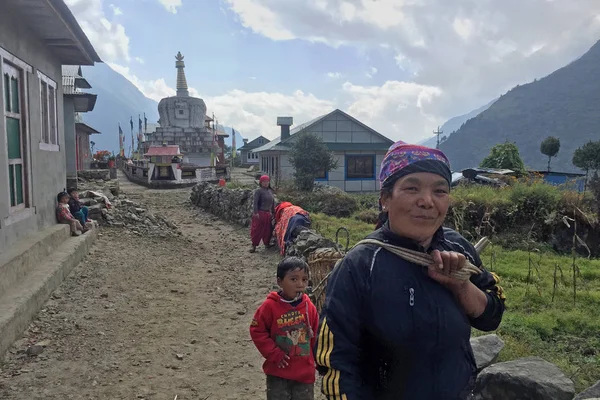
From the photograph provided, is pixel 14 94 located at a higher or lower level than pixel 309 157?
higher

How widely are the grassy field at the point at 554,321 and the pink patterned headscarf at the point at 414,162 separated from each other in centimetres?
297

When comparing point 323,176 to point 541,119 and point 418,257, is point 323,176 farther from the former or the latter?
point 541,119

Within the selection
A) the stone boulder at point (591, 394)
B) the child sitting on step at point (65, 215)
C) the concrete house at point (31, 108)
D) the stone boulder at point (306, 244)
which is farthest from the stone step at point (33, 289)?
the stone boulder at point (591, 394)

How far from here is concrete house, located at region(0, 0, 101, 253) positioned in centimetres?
631

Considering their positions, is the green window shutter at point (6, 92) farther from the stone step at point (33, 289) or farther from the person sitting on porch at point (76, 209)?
the person sitting on porch at point (76, 209)

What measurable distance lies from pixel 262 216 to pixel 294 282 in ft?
24.0

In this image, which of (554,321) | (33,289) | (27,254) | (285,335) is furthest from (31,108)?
(554,321)

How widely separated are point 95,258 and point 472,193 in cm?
1109

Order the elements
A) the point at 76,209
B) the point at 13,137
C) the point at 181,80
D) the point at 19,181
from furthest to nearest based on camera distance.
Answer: the point at 181,80 → the point at 76,209 → the point at 19,181 → the point at 13,137

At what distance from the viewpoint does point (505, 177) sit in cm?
2083

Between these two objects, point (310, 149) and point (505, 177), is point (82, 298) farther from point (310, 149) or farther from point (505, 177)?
point (505, 177)

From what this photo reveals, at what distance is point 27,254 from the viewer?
6.11 m

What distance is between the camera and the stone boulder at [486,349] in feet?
12.8

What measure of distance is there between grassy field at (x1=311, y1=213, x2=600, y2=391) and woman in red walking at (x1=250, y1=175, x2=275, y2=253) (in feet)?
15.8
